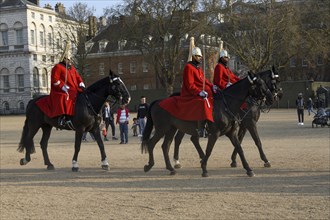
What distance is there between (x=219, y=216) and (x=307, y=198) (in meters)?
2.07

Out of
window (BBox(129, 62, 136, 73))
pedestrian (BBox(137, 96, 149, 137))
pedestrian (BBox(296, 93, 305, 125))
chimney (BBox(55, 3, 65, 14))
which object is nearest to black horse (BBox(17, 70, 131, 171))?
pedestrian (BBox(137, 96, 149, 137))

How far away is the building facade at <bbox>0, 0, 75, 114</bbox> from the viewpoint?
85938 millimetres

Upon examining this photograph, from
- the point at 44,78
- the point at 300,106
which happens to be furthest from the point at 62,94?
the point at 44,78

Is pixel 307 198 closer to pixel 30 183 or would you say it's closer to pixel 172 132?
pixel 172 132

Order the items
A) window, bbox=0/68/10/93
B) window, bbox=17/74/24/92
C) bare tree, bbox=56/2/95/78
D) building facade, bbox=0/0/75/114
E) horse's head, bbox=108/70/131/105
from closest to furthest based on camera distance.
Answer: horse's head, bbox=108/70/131/105, bare tree, bbox=56/2/95/78, building facade, bbox=0/0/75/114, window, bbox=17/74/24/92, window, bbox=0/68/10/93

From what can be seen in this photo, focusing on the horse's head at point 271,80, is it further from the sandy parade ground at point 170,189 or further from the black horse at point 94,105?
the black horse at point 94,105

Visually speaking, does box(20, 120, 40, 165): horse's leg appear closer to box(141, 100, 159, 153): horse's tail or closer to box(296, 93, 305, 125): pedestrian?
box(141, 100, 159, 153): horse's tail

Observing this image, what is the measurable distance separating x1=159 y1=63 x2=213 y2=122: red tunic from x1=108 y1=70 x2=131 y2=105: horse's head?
1.40 meters

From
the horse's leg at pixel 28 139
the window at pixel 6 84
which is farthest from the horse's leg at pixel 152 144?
the window at pixel 6 84

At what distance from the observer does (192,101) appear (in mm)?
12609

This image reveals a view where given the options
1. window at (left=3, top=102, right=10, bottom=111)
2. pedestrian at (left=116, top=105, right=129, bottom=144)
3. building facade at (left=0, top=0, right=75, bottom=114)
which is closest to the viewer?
pedestrian at (left=116, top=105, right=129, bottom=144)

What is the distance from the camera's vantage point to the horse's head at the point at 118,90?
1384 centimetres

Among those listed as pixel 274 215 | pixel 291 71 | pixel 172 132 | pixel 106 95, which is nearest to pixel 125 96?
pixel 106 95

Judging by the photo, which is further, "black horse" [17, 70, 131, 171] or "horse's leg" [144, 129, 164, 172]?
"black horse" [17, 70, 131, 171]
